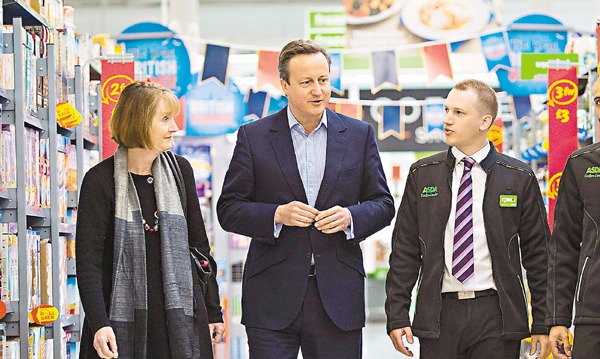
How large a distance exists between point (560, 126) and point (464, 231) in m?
2.67

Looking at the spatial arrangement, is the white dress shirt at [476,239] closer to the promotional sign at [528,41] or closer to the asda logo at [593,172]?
the asda logo at [593,172]

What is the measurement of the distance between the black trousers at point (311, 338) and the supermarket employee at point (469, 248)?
0.23m

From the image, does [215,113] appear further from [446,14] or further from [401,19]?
[446,14]

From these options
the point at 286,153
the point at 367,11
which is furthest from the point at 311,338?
the point at 367,11

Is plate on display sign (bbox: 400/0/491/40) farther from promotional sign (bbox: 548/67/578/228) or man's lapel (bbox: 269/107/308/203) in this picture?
man's lapel (bbox: 269/107/308/203)

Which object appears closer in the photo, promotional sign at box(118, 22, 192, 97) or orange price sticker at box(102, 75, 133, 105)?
orange price sticker at box(102, 75, 133, 105)

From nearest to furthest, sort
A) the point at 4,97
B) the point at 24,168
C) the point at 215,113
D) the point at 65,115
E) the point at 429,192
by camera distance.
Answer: the point at 429,192
the point at 4,97
the point at 24,168
the point at 65,115
the point at 215,113

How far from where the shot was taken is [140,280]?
10.9ft

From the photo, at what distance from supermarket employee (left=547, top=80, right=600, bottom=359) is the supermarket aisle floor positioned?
645cm

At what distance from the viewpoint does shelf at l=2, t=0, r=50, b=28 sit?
4.67 metres


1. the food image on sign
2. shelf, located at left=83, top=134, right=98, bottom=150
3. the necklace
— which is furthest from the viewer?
the food image on sign

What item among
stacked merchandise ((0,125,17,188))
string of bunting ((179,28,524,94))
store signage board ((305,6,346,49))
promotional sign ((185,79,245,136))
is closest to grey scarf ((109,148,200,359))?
stacked merchandise ((0,125,17,188))

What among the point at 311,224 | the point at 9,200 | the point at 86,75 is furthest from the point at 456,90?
the point at 86,75

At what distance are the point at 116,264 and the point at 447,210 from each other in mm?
1255
